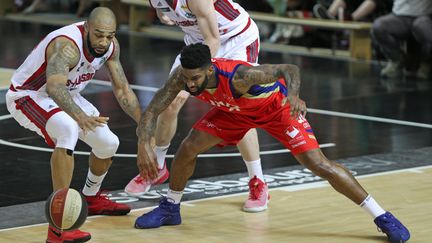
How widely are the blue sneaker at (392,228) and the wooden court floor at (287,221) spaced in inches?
4.8

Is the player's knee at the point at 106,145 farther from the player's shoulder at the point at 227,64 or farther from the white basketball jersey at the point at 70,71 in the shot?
the player's shoulder at the point at 227,64

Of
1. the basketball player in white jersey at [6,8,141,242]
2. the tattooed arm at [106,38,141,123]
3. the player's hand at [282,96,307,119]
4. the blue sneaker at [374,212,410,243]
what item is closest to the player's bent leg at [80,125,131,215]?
the basketball player in white jersey at [6,8,141,242]

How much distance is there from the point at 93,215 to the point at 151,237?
777 millimetres

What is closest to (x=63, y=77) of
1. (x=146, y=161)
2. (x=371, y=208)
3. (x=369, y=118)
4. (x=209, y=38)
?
(x=146, y=161)

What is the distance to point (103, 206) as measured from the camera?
8.35 meters

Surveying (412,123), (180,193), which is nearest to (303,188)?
(180,193)

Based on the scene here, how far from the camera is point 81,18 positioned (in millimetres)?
20719

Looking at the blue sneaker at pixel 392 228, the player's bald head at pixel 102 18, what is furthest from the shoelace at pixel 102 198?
the blue sneaker at pixel 392 228

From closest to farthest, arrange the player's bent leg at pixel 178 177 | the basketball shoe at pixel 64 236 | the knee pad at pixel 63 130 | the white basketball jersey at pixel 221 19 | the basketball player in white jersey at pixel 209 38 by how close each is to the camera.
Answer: the basketball shoe at pixel 64 236
the knee pad at pixel 63 130
the player's bent leg at pixel 178 177
the basketball player in white jersey at pixel 209 38
the white basketball jersey at pixel 221 19

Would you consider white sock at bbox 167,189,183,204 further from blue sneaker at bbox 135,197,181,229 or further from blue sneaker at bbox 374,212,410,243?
blue sneaker at bbox 374,212,410,243

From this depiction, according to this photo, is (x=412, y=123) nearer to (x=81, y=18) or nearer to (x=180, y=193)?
(x=180, y=193)

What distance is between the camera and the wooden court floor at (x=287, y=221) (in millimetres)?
7648

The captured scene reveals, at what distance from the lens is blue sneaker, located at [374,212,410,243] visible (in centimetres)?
734

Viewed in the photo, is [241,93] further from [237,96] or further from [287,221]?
[287,221]
